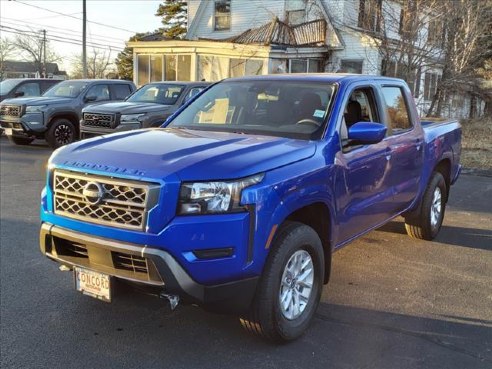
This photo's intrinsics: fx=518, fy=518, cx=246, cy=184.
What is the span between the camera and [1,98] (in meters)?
15.7

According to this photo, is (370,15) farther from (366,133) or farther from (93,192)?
(93,192)

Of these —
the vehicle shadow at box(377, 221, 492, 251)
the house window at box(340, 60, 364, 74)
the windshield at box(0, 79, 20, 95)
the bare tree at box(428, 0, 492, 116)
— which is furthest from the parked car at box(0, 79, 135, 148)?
the house window at box(340, 60, 364, 74)

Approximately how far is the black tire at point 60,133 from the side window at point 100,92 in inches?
43.1

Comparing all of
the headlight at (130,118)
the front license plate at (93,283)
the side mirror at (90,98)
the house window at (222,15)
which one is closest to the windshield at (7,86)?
the side mirror at (90,98)

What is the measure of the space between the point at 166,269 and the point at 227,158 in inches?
31.0

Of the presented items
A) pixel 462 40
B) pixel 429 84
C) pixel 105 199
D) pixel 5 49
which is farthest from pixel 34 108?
pixel 5 49

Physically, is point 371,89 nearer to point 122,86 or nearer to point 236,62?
point 122,86

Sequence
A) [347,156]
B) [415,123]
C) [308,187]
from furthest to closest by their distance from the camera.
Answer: [415,123], [347,156], [308,187]

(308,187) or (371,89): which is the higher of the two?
(371,89)

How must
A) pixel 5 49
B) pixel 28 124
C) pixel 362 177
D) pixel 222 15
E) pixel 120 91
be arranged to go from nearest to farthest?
pixel 362 177 → pixel 28 124 → pixel 120 91 → pixel 222 15 → pixel 5 49

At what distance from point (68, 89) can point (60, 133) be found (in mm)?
1463

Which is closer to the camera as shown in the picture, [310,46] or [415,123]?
[415,123]

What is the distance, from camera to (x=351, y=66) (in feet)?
75.1

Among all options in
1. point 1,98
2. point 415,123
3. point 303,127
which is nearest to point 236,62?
point 1,98
